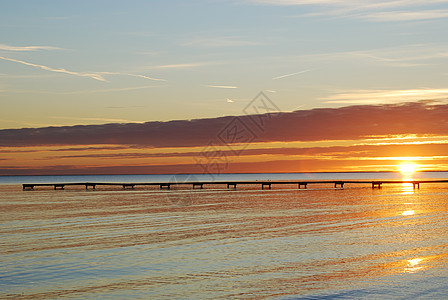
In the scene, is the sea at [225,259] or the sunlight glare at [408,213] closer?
the sea at [225,259]

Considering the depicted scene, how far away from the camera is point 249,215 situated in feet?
165

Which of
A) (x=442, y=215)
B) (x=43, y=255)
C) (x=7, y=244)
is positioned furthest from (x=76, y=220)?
(x=442, y=215)

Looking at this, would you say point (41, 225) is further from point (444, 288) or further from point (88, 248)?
point (444, 288)

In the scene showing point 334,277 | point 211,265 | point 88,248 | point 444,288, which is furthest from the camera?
point 88,248

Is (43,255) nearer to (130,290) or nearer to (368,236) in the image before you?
(130,290)

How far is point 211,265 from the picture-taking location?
954 inches

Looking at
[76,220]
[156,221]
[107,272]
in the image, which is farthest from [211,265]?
[76,220]

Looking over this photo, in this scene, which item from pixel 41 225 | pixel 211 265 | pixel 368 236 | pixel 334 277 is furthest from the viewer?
pixel 41 225

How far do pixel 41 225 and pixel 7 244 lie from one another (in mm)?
11402

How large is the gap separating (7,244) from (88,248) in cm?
527

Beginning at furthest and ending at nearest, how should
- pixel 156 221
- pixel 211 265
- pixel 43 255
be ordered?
pixel 156 221
pixel 43 255
pixel 211 265

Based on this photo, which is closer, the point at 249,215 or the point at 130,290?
the point at 130,290

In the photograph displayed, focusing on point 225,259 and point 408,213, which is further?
point 408,213

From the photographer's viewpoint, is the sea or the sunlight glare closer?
the sea
